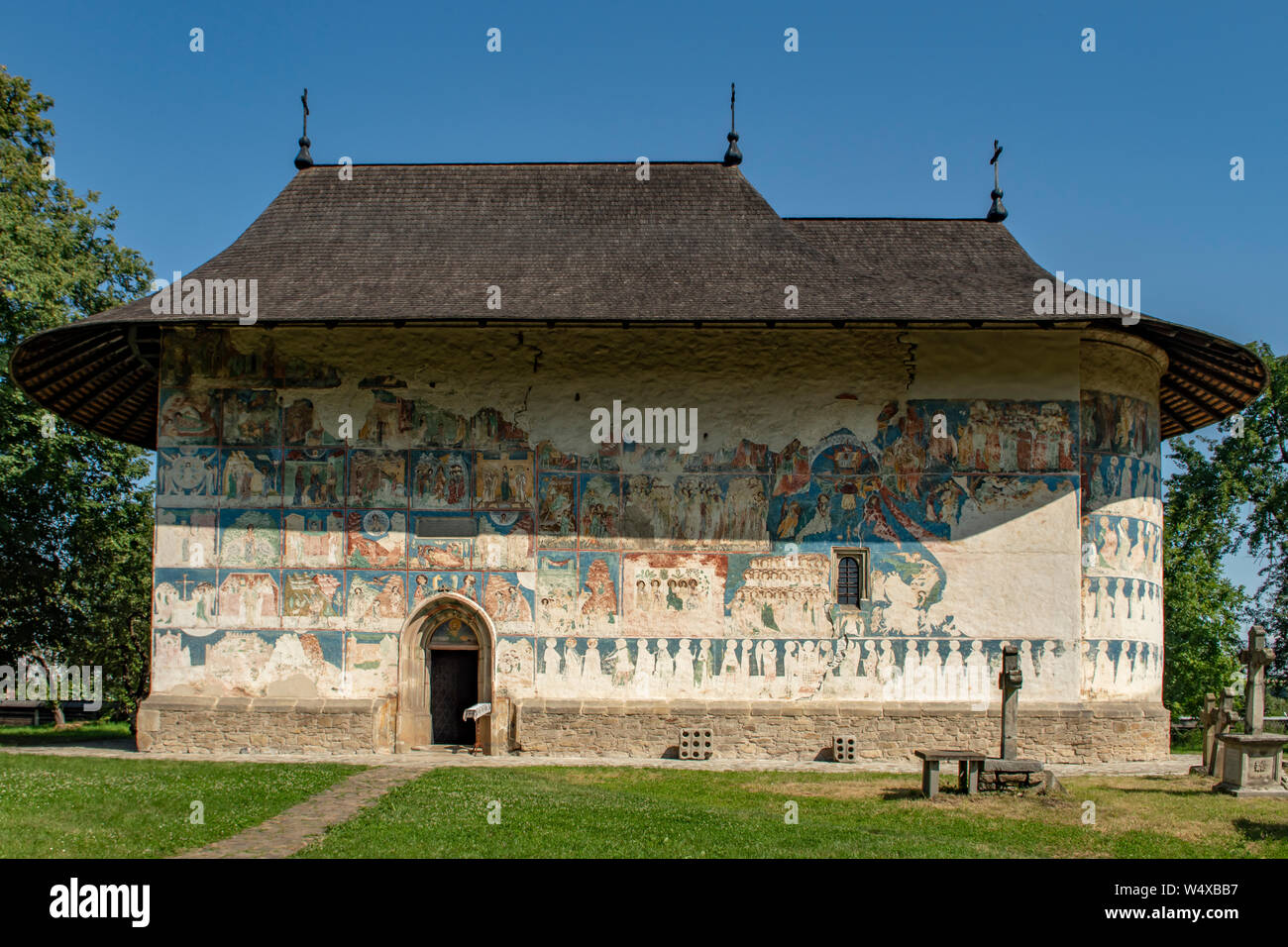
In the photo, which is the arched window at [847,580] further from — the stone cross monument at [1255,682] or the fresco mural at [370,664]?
the fresco mural at [370,664]

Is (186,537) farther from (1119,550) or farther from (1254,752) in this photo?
(1254,752)

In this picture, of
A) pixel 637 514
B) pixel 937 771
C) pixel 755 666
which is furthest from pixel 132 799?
pixel 755 666

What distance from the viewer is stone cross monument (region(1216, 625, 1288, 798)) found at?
44.8 ft

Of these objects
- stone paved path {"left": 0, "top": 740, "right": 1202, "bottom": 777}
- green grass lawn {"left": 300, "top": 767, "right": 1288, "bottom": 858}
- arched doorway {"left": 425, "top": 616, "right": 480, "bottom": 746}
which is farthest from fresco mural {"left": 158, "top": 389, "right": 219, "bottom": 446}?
green grass lawn {"left": 300, "top": 767, "right": 1288, "bottom": 858}

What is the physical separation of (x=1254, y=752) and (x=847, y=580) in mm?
5900

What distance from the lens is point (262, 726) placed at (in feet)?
57.3

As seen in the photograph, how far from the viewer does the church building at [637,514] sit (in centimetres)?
1750

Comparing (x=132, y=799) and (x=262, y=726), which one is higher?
(x=132, y=799)

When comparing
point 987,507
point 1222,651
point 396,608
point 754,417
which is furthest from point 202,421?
point 1222,651

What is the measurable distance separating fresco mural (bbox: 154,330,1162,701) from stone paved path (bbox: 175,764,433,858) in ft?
12.9

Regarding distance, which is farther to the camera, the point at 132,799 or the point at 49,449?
the point at 49,449

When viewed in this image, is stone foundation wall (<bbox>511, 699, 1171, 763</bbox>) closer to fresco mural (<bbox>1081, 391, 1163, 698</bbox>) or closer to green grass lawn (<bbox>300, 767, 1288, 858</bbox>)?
fresco mural (<bbox>1081, 391, 1163, 698</bbox>)

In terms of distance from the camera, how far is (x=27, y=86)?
2552 cm

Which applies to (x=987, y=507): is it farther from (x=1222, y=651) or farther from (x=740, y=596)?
(x=1222, y=651)
